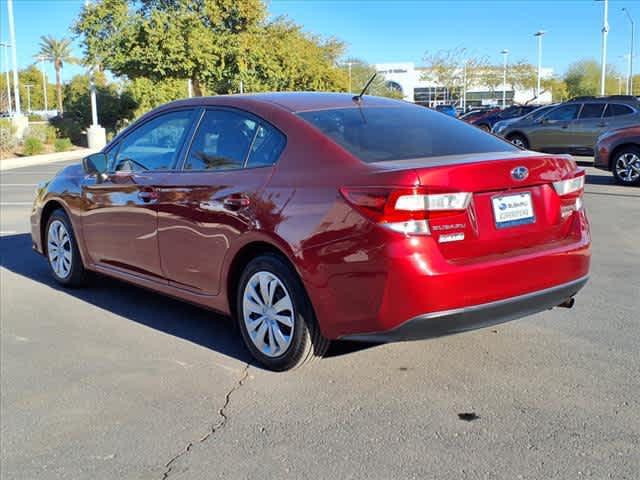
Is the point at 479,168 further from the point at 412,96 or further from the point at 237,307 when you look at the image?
the point at 412,96

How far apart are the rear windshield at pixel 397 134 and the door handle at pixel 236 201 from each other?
629mm

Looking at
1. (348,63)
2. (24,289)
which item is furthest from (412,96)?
(24,289)

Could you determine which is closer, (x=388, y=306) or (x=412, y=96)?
(x=388, y=306)

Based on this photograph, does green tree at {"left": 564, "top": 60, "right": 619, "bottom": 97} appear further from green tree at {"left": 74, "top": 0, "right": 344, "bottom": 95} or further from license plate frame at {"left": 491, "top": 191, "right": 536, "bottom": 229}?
license plate frame at {"left": 491, "top": 191, "right": 536, "bottom": 229}

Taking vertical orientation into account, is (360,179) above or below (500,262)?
above

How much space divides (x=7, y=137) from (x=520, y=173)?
97.3ft

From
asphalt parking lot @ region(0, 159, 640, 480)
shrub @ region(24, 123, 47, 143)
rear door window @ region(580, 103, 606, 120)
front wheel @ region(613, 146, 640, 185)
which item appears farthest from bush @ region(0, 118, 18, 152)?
asphalt parking lot @ region(0, 159, 640, 480)

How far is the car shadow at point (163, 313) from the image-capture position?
5.14m

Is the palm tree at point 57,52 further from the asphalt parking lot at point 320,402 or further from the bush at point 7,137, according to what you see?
the asphalt parking lot at point 320,402

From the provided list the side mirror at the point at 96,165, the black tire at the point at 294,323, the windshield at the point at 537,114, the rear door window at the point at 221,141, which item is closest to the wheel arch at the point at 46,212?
the side mirror at the point at 96,165

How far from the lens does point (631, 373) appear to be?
4355mm

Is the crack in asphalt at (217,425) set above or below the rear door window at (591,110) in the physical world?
below

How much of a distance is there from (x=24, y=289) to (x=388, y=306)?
4.51 meters

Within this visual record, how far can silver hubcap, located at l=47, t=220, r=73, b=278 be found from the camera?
6.79 metres
